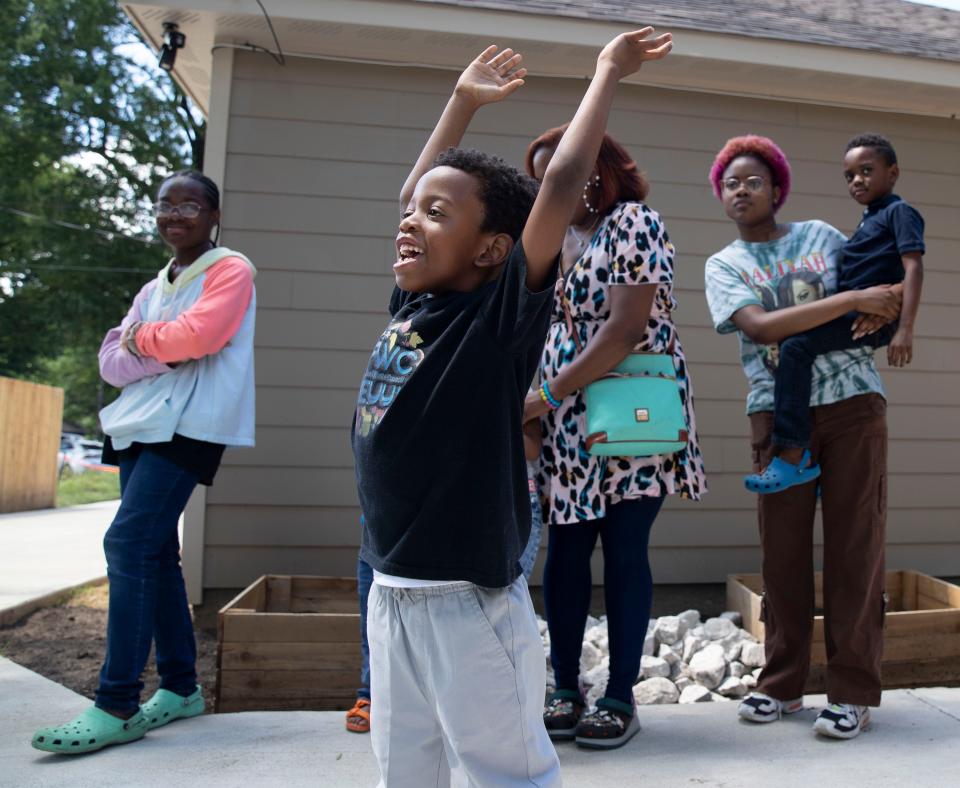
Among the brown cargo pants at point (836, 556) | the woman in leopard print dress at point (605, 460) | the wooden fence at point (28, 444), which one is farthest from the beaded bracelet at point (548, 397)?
the wooden fence at point (28, 444)

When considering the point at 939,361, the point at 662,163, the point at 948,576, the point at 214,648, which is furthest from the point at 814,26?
the point at 214,648

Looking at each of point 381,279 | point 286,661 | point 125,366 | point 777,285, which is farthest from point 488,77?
point 381,279

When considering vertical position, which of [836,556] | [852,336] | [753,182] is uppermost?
[753,182]

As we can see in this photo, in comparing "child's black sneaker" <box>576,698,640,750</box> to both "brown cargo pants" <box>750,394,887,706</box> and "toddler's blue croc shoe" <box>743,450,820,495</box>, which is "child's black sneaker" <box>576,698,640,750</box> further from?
"toddler's blue croc shoe" <box>743,450,820,495</box>

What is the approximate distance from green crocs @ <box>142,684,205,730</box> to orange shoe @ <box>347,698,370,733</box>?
0.53 m

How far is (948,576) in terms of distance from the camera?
523 centimetres

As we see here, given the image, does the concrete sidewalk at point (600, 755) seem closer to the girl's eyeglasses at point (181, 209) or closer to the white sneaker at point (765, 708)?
the white sneaker at point (765, 708)

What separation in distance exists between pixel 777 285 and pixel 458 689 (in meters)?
1.96

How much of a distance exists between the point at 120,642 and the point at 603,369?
161 cm

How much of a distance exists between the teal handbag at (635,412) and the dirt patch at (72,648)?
2.10 metres

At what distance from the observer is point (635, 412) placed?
101 inches

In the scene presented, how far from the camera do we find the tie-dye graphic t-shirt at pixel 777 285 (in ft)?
9.36

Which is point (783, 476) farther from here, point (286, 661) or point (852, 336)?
point (286, 661)

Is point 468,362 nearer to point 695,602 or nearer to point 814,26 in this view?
point 695,602
